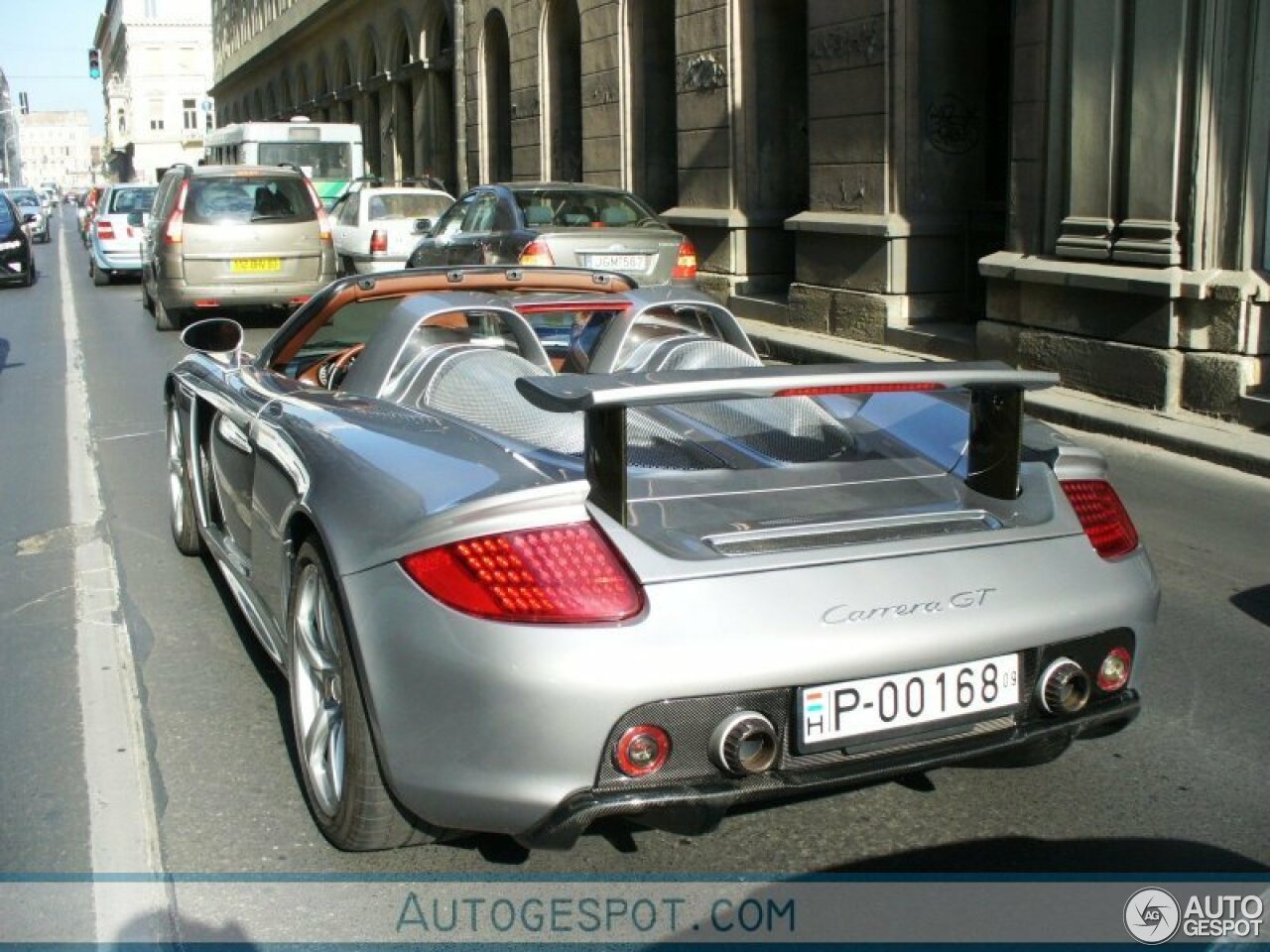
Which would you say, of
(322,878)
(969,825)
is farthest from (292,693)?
(969,825)

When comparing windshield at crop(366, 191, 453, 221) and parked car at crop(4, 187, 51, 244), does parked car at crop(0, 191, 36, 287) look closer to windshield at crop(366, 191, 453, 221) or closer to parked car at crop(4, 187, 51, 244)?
windshield at crop(366, 191, 453, 221)

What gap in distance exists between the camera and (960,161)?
14.2 meters

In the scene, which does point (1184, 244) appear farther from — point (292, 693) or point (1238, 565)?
point (292, 693)

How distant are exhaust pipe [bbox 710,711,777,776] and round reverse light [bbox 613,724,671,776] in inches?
3.7

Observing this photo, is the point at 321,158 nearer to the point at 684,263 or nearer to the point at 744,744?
the point at 684,263

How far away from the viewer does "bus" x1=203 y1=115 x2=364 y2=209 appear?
28891 mm

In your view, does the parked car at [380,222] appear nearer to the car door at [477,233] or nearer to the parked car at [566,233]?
the car door at [477,233]

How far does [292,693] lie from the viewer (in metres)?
3.74

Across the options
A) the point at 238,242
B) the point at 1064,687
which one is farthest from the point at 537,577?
the point at 238,242

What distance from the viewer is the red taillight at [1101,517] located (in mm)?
3412

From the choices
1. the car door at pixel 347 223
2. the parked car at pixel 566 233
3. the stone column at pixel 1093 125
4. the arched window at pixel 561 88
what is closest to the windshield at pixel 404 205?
the car door at pixel 347 223

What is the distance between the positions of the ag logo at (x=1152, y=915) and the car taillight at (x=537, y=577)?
1.20 metres

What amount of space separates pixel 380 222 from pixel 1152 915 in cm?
1908

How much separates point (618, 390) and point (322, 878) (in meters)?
1.25
